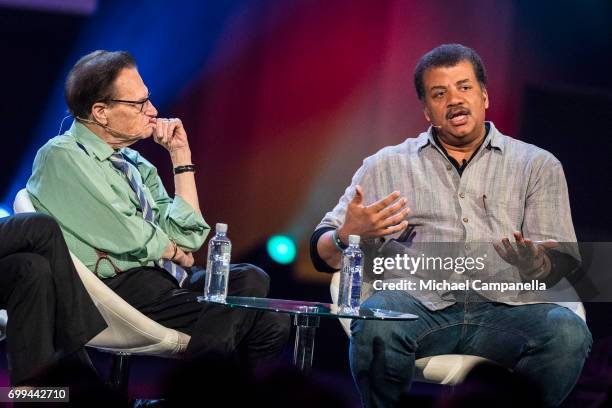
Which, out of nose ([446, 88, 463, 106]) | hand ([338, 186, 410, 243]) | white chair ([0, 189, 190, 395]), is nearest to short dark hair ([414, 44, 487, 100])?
nose ([446, 88, 463, 106])

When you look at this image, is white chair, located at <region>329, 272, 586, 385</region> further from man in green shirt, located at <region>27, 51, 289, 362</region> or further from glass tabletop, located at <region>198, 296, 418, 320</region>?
man in green shirt, located at <region>27, 51, 289, 362</region>

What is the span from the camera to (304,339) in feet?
7.39

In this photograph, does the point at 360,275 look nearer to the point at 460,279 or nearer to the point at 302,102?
the point at 460,279

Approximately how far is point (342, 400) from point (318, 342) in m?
2.84

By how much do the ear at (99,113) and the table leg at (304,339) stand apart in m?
1.03

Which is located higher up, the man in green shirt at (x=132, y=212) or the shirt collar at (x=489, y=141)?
the shirt collar at (x=489, y=141)

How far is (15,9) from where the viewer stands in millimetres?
3861

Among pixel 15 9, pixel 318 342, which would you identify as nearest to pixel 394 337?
pixel 318 342

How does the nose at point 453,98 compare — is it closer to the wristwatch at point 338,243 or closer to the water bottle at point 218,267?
the wristwatch at point 338,243

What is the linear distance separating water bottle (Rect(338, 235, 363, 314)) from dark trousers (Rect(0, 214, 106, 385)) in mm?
707

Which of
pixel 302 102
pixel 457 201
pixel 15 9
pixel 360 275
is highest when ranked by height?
pixel 15 9

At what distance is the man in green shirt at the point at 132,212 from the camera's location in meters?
2.53

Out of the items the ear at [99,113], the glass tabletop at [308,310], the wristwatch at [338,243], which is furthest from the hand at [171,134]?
the glass tabletop at [308,310]

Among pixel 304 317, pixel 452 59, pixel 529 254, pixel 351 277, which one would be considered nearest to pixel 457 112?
pixel 452 59
